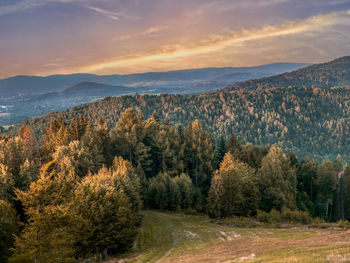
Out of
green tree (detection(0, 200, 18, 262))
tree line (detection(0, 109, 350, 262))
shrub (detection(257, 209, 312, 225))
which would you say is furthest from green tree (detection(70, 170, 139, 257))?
shrub (detection(257, 209, 312, 225))

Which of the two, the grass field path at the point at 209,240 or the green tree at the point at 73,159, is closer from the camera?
the grass field path at the point at 209,240

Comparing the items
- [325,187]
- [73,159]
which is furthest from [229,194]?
[325,187]

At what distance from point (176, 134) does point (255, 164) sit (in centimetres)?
2709

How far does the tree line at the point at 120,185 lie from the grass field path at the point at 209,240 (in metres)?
4.33

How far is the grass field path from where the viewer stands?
2806 centimetres

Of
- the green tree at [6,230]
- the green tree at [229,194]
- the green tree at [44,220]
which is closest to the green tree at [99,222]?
the green tree at [44,220]

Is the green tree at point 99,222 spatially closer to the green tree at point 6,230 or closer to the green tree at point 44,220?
the green tree at point 44,220

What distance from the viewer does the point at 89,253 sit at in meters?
36.9

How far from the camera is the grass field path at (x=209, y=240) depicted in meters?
28.1

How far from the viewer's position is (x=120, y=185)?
47.8m

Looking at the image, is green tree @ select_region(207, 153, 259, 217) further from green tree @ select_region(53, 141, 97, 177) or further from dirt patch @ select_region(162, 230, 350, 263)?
green tree @ select_region(53, 141, 97, 177)

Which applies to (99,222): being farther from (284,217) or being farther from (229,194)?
(284,217)

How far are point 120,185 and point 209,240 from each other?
17.7 meters

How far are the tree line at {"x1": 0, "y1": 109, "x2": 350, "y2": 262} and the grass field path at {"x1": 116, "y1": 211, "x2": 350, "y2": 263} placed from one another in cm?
433
